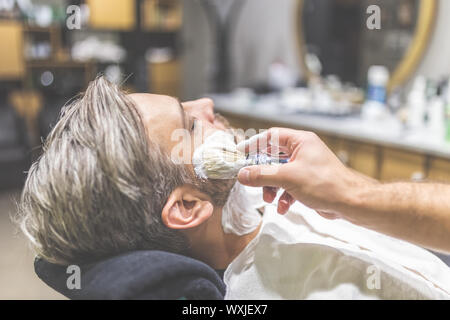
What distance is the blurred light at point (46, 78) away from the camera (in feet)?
16.4

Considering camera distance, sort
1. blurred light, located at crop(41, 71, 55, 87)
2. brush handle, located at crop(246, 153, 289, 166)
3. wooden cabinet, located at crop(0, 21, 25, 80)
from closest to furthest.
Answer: brush handle, located at crop(246, 153, 289, 166), wooden cabinet, located at crop(0, 21, 25, 80), blurred light, located at crop(41, 71, 55, 87)

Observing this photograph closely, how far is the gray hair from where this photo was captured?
0.88 m

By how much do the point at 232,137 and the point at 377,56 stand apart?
220 centimetres

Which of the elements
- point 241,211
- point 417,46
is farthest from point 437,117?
point 241,211

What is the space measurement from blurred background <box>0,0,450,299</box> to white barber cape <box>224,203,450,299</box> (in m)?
0.18

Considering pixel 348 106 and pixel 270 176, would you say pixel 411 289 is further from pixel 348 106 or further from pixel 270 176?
pixel 348 106

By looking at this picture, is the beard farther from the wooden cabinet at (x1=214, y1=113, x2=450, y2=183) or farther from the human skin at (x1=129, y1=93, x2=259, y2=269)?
the wooden cabinet at (x1=214, y1=113, x2=450, y2=183)

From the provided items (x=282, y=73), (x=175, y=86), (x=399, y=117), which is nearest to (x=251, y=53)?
(x=282, y=73)

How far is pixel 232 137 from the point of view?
104 centimetres

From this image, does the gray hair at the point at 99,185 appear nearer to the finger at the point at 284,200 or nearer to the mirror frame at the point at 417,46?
the finger at the point at 284,200

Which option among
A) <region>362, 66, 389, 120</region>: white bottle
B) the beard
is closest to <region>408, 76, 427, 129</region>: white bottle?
<region>362, 66, 389, 120</region>: white bottle

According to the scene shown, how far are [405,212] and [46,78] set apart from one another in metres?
4.98

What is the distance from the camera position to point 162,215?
949 mm

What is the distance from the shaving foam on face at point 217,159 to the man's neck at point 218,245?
0.12 metres
